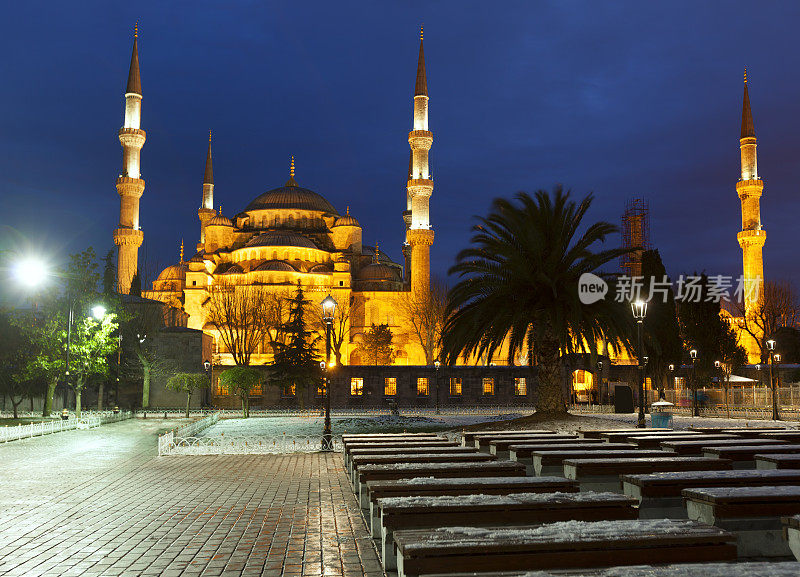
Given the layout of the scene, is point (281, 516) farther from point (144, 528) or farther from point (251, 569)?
point (251, 569)

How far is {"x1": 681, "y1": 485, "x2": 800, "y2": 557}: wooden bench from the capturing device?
561cm

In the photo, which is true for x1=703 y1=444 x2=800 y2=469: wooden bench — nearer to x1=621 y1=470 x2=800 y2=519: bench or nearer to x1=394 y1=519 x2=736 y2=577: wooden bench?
x1=621 y1=470 x2=800 y2=519: bench

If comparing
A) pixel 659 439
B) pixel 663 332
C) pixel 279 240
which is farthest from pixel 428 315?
pixel 659 439

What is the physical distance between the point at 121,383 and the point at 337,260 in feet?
115

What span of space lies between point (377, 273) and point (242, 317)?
22.7m

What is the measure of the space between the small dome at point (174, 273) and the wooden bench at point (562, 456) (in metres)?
76.2

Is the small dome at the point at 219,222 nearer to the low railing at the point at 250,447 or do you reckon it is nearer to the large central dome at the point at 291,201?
the large central dome at the point at 291,201

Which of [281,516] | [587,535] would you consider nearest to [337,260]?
[281,516]

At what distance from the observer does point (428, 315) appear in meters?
63.1

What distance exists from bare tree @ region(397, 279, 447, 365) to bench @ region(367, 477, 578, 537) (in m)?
53.1

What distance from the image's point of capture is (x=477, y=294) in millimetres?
21891

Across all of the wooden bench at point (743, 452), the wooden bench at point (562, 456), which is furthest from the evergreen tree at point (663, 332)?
the wooden bench at point (562, 456)

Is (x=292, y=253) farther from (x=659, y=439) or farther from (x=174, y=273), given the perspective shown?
(x=659, y=439)

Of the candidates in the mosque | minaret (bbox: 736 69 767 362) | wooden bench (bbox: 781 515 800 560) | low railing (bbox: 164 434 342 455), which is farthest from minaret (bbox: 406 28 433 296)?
wooden bench (bbox: 781 515 800 560)
